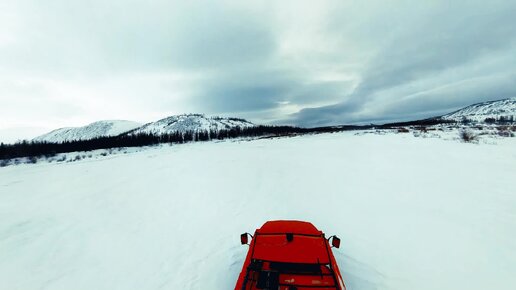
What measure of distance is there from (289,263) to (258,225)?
3.90 metres

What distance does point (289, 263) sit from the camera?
12.3 feet

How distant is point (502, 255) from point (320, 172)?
30.9 ft

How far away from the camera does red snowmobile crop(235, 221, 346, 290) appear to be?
3366 millimetres

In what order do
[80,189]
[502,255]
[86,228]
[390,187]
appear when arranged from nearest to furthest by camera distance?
[502,255], [86,228], [390,187], [80,189]

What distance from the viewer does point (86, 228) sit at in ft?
26.6

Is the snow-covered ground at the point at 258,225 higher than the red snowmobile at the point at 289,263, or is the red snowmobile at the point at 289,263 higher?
the red snowmobile at the point at 289,263

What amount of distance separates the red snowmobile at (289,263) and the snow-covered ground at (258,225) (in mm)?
1370

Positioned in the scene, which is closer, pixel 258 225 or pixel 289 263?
pixel 289 263

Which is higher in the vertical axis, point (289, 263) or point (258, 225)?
point (289, 263)

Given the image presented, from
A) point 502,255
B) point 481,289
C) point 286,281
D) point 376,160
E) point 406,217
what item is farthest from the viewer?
point 376,160

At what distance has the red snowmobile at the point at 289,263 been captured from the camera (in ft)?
11.0

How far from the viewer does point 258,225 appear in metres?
7.55

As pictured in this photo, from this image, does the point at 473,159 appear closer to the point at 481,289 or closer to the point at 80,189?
the point at 481,289

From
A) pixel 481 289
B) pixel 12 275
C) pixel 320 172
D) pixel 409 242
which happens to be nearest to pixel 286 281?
pixel 481 289
